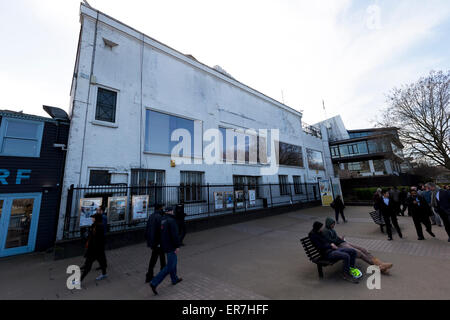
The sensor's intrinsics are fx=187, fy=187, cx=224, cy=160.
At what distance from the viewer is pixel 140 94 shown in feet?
36.9

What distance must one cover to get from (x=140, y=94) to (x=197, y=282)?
34.9 ft

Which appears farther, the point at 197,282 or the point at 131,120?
the point at 131,120

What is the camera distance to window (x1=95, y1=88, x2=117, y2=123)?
32.0 feet

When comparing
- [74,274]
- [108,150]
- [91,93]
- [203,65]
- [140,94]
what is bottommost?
[74,274]

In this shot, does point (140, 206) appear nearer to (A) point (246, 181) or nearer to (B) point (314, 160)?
(A) point (246, 181)

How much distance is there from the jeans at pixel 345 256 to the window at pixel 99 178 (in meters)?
9.59

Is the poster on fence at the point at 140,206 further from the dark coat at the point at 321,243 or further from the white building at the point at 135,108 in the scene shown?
the dark coat at the point at 321,243

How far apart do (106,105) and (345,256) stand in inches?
467
